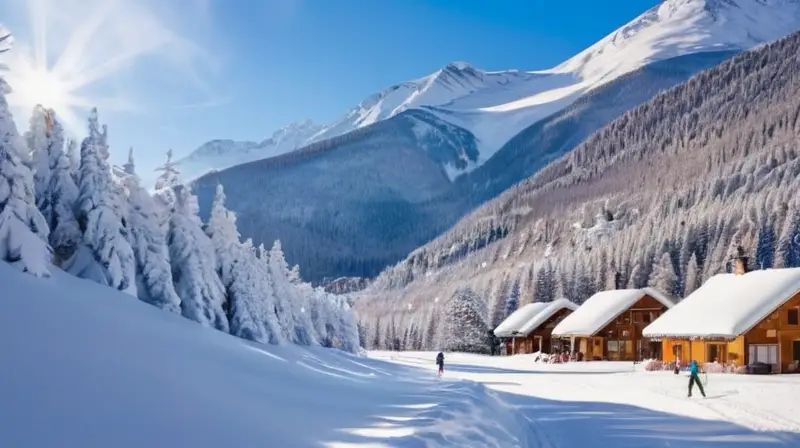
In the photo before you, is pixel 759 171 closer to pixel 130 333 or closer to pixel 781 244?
pixel 781 244

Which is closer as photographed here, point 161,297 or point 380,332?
point 161,297

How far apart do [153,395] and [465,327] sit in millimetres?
85875

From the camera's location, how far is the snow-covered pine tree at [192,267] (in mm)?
32906

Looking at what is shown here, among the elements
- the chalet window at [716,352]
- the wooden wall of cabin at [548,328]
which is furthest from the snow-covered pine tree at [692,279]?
the chalet window at [716,352]

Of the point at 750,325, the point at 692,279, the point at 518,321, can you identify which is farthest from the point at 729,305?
the point at 692,279

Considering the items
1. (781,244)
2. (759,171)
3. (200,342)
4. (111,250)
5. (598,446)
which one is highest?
(759,171)

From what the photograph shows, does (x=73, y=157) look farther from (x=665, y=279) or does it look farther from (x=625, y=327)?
(x=665, y=279)

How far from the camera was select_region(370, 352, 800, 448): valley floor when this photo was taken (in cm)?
1808

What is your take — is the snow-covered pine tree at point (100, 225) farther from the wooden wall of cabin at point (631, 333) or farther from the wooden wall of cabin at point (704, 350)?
the wooden wall of cabin at point (631, 333)

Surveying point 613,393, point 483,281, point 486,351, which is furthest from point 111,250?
point 483,281

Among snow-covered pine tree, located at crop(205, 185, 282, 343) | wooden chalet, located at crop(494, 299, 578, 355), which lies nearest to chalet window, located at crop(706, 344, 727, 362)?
snow-covered pine tree, located at crop(205, 185, 282, 343)

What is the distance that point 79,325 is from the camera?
45.3 feet

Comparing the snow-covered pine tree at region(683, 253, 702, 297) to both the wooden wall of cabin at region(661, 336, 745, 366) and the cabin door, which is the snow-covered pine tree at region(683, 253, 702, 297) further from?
the wooden wall of cabin at region(661, 336, 745, 366)

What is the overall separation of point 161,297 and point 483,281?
5114 inches
